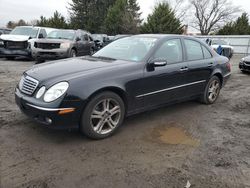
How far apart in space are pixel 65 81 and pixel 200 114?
9.75 ft

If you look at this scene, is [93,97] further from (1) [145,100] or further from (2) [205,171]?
(2) [205,171]

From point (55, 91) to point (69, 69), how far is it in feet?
1.86

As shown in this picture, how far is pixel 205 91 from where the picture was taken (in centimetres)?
593

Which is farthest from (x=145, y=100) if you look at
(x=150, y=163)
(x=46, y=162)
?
(x=46, y=162)

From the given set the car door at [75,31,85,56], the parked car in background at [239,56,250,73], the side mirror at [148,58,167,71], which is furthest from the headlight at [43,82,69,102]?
the parked car in background at [239,56,250,73]

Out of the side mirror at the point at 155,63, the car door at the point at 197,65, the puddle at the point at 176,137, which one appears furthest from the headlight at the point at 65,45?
the puddle at the point at 176,137

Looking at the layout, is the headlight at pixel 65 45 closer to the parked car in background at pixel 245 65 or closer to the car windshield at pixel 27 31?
the car windshield at pixel 27 31

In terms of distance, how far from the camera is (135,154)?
362cm

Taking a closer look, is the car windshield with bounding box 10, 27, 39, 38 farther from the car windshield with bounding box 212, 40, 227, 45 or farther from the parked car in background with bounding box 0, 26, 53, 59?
the car windshield with bounding box 212, 40, 227, 45

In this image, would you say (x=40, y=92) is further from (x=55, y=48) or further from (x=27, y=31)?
(x=27, y=31)

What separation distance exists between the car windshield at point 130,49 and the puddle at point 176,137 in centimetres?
129

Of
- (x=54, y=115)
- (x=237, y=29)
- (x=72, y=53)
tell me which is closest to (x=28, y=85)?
(x=54, y=115)

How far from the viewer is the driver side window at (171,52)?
15.8 ft

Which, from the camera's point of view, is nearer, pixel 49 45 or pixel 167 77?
pixel 167 77
